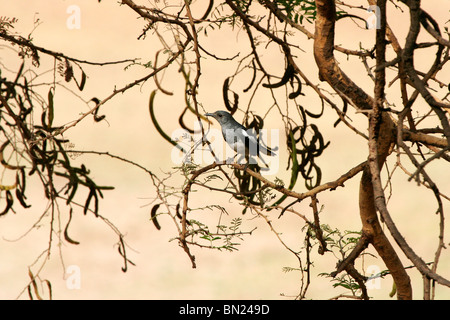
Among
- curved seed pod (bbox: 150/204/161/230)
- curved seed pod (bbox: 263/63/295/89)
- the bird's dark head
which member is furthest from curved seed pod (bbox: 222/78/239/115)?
the bird's dark head

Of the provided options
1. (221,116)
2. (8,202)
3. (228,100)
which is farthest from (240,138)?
(8,202)

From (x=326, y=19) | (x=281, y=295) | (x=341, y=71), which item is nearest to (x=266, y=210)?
(x=281, y=295)

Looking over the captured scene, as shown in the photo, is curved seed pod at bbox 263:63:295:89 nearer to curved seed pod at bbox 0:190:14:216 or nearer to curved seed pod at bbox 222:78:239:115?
curved seed pod at bbox 222:78:239:115

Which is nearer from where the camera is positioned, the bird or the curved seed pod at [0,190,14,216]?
the curved seed pod at [0,190,14,216]

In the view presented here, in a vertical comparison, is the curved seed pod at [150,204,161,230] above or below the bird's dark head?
below

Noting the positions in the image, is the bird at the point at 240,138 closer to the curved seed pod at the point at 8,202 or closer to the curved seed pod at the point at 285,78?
the curved seed pod at the point at 285,78

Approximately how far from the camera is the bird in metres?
2.65

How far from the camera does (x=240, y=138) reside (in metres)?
2.98

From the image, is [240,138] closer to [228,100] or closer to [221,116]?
[221,116]

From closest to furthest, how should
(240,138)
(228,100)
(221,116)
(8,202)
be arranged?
(8,202) → (228,100) → (240,138) → (221,116)

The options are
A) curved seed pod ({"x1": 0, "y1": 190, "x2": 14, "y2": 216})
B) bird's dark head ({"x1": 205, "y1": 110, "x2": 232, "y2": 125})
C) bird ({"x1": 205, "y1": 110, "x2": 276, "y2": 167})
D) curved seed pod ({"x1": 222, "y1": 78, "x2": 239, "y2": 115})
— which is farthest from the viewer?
bird's dark head ({"x1": 205, "y1": 110, "x2": 232, "y2": 125})

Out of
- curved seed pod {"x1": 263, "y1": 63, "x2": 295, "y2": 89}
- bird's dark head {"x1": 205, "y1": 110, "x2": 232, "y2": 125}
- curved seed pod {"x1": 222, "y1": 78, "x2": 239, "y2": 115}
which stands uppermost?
bird's dark head {"x1": 205, "y1": 110, "x2": 232, "y2": 125}

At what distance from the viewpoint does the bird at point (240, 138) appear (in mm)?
2648
